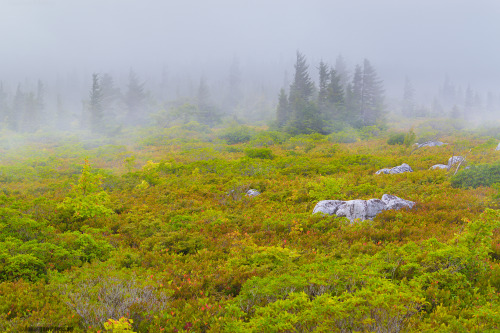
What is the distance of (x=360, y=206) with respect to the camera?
9.26m

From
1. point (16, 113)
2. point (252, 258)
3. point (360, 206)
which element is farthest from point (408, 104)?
point (16, 113)

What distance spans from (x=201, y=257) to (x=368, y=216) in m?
5.56

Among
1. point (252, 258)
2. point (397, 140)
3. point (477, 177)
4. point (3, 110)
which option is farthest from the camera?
point (3, 110)

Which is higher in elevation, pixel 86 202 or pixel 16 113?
pixel 16 113

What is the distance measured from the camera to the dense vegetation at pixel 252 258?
441 cm

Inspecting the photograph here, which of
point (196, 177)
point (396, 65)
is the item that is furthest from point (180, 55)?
point (196, 177)

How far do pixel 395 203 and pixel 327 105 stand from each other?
34.5 metres

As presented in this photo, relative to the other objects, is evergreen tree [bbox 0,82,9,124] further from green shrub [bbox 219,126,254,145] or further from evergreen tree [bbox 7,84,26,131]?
green shrub [bbox 219,126,254,145]

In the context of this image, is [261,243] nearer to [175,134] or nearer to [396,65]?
[175,134]

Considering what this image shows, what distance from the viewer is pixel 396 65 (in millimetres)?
158875

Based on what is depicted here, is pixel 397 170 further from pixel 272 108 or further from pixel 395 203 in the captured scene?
pixel 272 108

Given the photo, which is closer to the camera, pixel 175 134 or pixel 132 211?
pixel 132 211

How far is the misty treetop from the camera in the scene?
35375mm

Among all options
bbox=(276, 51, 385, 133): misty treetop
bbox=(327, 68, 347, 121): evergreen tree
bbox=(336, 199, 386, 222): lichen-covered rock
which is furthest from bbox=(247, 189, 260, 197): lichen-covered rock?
bbox=(327, 68, 347, 121): evergreen tree
